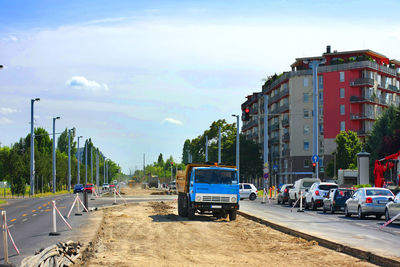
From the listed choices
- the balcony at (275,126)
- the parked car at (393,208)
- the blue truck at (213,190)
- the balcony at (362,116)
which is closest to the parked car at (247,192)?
the blue truck at (213,190)

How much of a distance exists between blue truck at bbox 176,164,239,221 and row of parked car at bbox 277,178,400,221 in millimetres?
6025

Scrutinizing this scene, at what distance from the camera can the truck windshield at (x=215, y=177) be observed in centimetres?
2842

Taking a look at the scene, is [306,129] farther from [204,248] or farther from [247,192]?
[204,248]

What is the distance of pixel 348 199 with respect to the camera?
3191 cm

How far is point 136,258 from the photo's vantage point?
13906 mm

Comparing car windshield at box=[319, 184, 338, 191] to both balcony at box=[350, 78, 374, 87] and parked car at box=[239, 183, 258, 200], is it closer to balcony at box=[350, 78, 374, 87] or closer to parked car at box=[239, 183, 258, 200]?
parked car at box=[239, 183, 258, 200]

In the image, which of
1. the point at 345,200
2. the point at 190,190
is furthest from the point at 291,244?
the point at 345,200

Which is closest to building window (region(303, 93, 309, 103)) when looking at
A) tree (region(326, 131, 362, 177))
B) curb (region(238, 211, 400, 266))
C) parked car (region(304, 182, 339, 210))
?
tree (region(326, 131, 362, 177))

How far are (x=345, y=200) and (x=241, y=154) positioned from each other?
88970mm

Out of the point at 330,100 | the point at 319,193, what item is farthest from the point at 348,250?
the point at 330,100

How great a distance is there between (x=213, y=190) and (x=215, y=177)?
24.4 inches

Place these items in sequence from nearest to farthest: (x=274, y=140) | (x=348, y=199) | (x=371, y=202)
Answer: (x=371, y=202) → (x=348, y=199) → (x=274, y=140)

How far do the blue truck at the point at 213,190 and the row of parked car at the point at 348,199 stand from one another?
6025 millimetres

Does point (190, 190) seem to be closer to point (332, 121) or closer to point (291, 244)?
point (291, 244)
